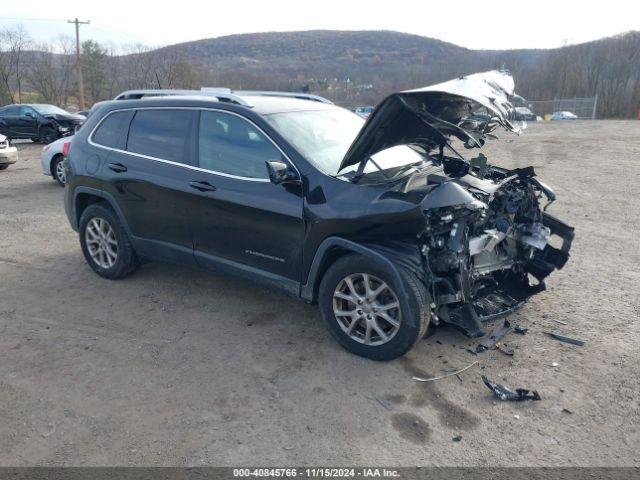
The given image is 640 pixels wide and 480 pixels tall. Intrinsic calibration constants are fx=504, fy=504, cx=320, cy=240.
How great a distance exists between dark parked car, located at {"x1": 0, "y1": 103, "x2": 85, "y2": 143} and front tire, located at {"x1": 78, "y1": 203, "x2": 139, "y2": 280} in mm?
16799

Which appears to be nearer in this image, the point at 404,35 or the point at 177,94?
the point at 177,94

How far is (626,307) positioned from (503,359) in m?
1.69

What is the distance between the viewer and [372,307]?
147 inches

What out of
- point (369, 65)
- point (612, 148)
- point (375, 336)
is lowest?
point (375, 336)

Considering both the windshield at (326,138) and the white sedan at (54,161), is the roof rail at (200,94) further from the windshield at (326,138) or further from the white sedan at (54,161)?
the white sedan at (54,161)

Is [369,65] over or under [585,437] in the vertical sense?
over

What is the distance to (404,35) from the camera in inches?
5605

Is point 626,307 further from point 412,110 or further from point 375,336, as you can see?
point 412,110

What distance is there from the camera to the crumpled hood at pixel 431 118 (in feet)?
12.0

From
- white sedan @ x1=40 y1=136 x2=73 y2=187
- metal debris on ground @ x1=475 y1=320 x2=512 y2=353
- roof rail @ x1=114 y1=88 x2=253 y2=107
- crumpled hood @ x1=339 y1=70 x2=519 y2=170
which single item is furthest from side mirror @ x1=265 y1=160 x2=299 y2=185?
white sedan @ x1=40 y1=136 x2=73 y2=187

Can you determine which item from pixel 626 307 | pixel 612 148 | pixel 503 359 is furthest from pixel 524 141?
pixel 503 359

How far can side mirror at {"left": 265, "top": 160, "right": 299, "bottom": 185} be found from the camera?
12.4ft

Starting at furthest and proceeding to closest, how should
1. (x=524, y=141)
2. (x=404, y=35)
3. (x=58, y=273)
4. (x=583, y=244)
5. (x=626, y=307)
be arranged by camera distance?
(x=404, y=35) < (x=524, y=141) < (x=583, y=244) < (x=58, y=273) < (x=626, y=307)

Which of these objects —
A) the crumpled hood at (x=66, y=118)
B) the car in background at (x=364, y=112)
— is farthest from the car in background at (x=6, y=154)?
the car in background at (x=364, y=112)
